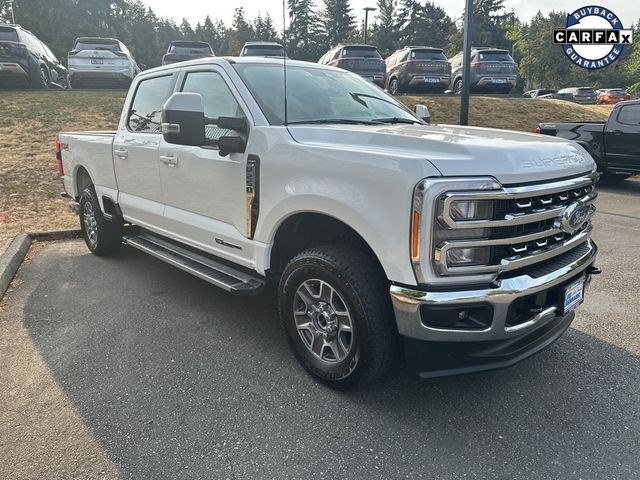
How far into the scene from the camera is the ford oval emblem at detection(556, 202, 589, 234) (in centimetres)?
278

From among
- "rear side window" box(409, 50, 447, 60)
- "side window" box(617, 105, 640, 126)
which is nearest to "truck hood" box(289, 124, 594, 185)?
"side window" box(617, 105, 640, 126)

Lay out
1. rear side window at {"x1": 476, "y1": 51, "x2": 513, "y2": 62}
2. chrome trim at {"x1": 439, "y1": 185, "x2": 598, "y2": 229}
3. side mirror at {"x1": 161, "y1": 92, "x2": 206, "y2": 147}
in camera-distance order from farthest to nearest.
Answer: rear side window at {"x1": 476, "y1": 51, "x2": 513, "y2": 62} < side mirror at {"x1": 161, "y1": 92, "x2": 206, "y2": 147} < chrome trim at {"x1": 439, "y1": 185, "x2": 598, "y2": 229}

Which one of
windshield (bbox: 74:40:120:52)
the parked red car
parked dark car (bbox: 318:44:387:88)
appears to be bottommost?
the parked red car

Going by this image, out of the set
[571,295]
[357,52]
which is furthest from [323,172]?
[357,52]

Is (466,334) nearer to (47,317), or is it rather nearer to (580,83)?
(47,317)

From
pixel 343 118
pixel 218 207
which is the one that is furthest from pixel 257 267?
pixel 343 118

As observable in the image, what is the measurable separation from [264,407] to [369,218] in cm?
124

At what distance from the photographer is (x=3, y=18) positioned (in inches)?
1809

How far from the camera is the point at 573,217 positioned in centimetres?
286

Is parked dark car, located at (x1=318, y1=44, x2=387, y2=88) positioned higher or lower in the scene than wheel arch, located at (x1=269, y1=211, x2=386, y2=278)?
higher

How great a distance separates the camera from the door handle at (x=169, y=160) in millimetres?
4124

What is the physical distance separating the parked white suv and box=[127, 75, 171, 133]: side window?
11330 millimetres

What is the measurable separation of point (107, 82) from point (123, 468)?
50.7 feet

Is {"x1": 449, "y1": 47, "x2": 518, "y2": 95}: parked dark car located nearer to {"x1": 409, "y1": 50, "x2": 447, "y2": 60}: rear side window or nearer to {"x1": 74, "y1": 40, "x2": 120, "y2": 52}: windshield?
{"x1": 409, "y1": 50, "x2": 447, "y2": 60}: rear side window
